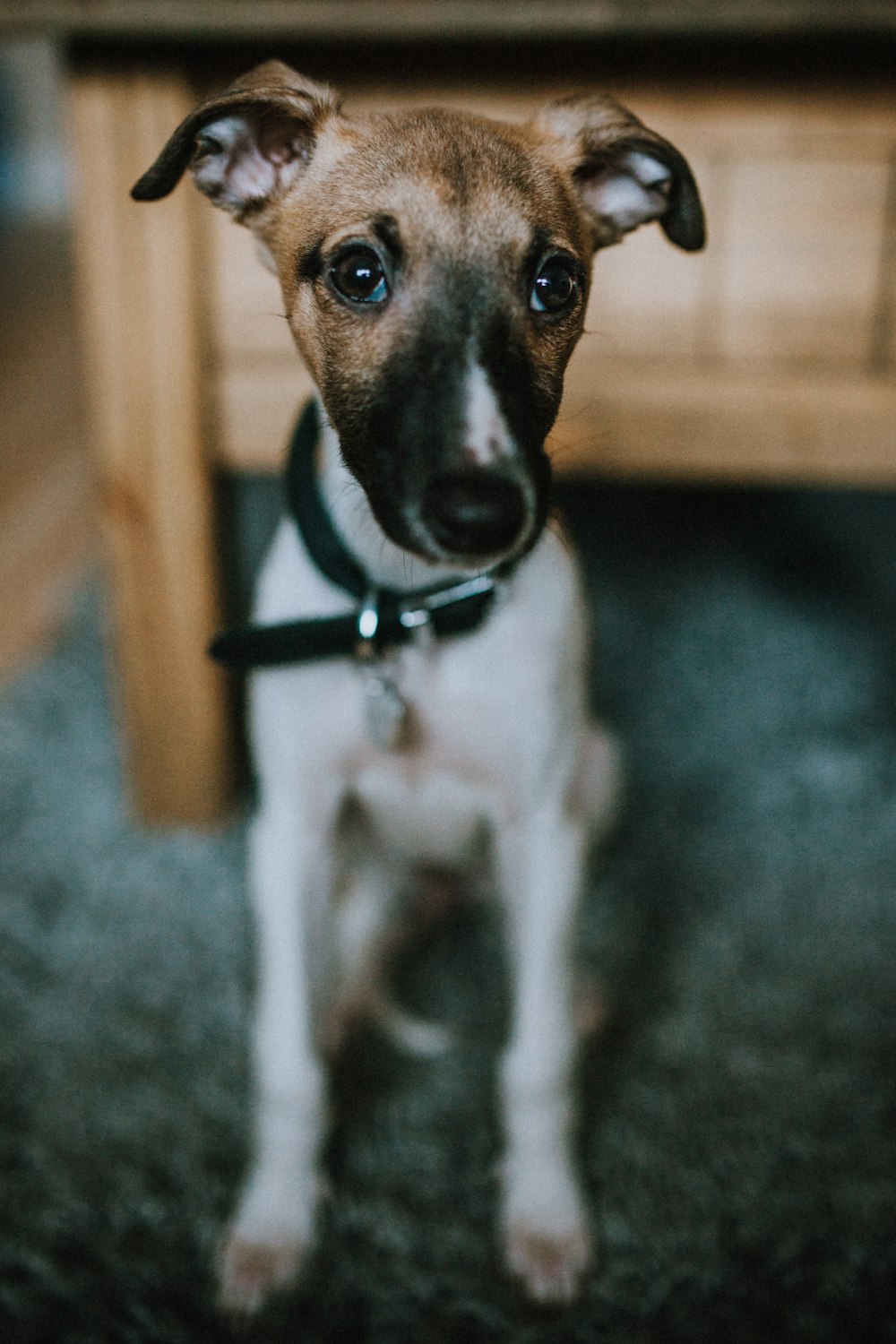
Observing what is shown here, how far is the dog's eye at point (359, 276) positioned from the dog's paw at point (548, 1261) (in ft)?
3.23

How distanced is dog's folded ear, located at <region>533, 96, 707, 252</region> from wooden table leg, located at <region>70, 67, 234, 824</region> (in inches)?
25.3

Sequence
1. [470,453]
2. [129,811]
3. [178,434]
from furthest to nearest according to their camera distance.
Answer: [129,811] < [178,434] < [470,453]

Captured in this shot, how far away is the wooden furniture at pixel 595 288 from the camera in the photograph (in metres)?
1.60

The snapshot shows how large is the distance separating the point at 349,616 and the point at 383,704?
11cm

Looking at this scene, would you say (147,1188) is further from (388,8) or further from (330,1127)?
(388,8)

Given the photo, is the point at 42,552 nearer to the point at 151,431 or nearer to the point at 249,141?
the point at 151,431

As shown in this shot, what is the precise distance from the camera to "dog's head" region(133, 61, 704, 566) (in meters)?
0.95

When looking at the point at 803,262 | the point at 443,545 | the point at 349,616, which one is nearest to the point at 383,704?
the point at 349,616

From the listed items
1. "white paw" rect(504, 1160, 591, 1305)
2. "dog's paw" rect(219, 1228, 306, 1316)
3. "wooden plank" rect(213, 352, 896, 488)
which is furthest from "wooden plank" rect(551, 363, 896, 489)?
"dog's paw" rect(219, 1228, 306, 1316)

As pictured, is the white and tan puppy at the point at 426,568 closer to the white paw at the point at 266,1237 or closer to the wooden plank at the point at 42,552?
the white paw at the point at 266,1237

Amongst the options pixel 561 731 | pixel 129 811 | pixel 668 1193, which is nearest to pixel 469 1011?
pixel 668 1193

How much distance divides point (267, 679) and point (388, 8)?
2.77 ft

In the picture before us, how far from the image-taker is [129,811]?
82.0 inches

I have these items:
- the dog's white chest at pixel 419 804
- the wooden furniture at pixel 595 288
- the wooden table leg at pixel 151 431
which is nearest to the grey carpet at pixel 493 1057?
the wooden table leg at pixel 151 431
